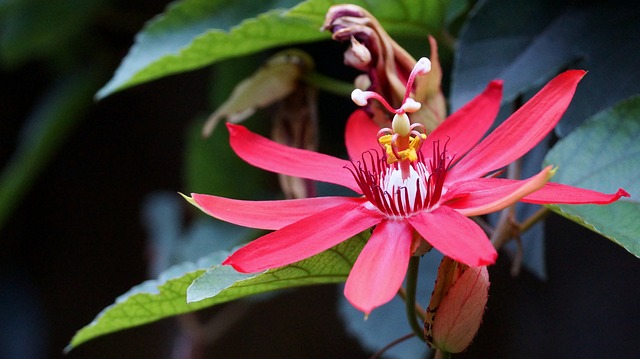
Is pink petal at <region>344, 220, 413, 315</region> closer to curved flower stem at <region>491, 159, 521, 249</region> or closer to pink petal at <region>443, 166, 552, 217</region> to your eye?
Answer: pink petal at <region>443, 166, 552, 217</region>

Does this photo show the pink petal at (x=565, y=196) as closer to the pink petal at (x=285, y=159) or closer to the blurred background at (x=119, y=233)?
the pink petal at (x=285, y=159)

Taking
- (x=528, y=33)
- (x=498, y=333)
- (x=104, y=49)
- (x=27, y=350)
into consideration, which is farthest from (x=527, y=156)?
(x=27, y=350)

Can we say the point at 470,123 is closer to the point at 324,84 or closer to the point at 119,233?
the point at 324,84

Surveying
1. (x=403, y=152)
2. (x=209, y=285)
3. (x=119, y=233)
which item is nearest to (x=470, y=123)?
(x=403, y=152)

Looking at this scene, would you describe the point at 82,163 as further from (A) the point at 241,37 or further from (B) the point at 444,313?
(B) the point at 444,313

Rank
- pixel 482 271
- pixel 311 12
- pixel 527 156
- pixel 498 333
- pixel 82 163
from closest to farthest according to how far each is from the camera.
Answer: pixel 482 271 < pixel 311 12 < pixel 527 156 < pixel 498 333 < pixel 82 163

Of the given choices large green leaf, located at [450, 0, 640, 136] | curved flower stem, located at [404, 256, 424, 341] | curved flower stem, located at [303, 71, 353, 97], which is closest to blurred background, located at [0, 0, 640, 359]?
curved flower stem, located at [303, 71, 353, 97]
